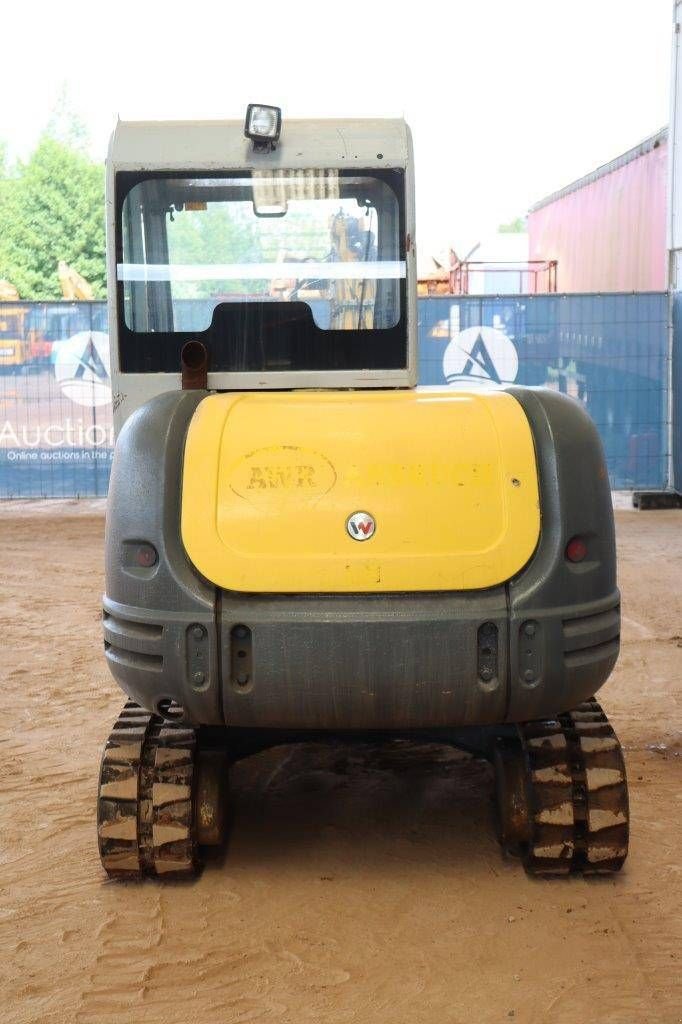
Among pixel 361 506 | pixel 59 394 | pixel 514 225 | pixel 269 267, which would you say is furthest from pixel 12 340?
pixel 514 225

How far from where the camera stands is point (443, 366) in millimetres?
15117

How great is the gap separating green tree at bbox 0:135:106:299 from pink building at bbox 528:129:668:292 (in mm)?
24724

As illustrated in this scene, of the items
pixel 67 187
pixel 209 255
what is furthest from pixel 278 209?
pixel 67 187

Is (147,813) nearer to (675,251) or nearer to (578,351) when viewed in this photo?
(578,351)

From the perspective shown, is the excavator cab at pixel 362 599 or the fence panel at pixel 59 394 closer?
the excavator cab at pixel 362 599

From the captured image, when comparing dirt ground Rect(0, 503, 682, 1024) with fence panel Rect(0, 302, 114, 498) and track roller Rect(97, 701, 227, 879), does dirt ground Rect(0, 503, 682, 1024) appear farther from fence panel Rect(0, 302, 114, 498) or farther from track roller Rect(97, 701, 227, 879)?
fence panel Rect(0, 302, 114, 498)

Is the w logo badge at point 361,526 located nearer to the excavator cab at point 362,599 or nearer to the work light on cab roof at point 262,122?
the excavator cab at point 362,599

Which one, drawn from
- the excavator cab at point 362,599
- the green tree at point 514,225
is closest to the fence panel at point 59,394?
the excavator cab at point 362,599

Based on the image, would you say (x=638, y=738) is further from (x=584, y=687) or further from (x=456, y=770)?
(x=584, y=687)

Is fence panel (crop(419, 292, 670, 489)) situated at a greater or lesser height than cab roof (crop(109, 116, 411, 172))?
lesser

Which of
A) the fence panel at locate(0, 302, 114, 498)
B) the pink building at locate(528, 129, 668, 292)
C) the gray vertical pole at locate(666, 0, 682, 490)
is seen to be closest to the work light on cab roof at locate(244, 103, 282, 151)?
the fence panel at locate(0, 302, 114, 498)

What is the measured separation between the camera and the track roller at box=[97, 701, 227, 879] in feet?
14.5

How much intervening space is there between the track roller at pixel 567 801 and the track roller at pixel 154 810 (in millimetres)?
1055

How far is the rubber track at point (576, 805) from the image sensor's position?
4387 millimetres
